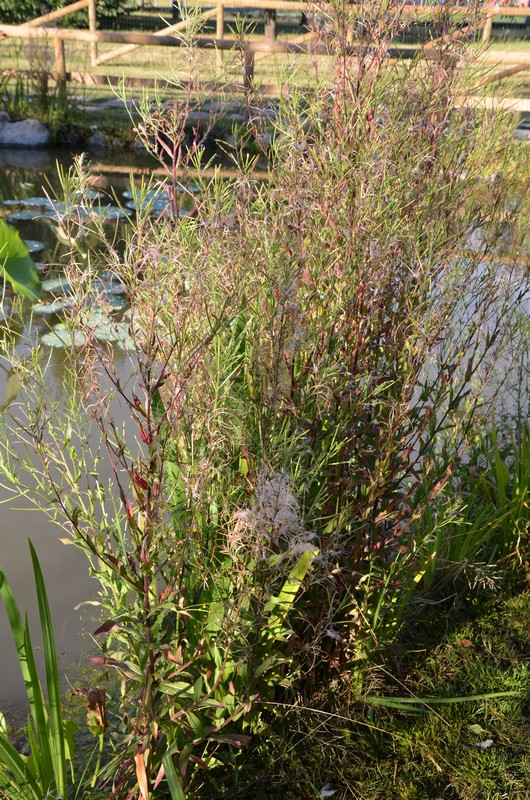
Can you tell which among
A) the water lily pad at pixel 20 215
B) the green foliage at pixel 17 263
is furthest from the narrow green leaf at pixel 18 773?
the water lily pad at pixel 20 215

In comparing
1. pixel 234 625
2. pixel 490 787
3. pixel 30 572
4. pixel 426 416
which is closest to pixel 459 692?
pixel 490 787

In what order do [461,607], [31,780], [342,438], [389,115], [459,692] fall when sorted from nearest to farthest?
[31,780] < [342,438] < [389,115] < [459,692] < [461,607]

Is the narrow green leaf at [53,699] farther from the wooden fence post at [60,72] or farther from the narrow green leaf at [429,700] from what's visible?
the wooden fence post at [60,72]

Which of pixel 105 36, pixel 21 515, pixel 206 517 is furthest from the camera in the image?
pixel 105 36

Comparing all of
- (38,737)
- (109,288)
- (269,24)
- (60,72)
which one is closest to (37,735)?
(38,737)

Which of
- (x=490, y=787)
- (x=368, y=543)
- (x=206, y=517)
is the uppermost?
(x=206, y=517)

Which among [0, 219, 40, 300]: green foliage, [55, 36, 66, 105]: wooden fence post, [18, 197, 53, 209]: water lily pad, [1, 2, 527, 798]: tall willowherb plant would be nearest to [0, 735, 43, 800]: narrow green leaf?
[1, 2, 527, 798]: tall willowherb plant

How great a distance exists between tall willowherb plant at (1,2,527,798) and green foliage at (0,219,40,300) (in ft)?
6.71

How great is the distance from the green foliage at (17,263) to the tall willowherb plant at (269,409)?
205 centimetres

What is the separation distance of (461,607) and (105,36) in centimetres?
979

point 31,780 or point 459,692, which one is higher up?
point 31,780

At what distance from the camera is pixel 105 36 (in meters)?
10.2

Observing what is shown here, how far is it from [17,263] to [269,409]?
2.81 metres

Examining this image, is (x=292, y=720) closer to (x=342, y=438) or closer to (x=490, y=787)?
(x=490, y=787)
